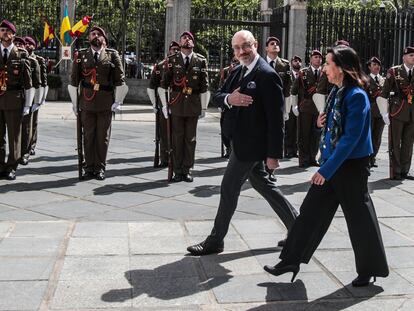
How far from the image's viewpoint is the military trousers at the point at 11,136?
28.0 feet

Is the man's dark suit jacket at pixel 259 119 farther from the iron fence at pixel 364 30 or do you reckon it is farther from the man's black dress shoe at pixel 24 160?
the iron fence at pixel 364 30

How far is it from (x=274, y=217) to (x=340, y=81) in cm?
244

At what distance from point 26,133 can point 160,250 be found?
512 centimetres

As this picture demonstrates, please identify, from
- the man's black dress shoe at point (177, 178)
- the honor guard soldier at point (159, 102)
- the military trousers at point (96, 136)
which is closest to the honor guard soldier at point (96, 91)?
the military trousers at point (96, 136)

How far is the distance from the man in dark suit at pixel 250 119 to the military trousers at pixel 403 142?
14.9 ft

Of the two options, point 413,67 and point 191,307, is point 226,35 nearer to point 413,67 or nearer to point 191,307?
point 413,67

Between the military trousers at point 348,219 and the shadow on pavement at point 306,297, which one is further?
the military trousers at point 348,219

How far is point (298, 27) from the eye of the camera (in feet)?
66.1

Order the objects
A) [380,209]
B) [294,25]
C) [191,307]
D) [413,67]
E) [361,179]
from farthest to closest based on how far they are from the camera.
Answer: [294,25] → [413,67] → [380,209] → [361,179] → [191,307]

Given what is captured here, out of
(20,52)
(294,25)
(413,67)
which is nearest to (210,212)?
(20,52)

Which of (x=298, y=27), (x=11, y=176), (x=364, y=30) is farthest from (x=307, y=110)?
(x=364, y=30)

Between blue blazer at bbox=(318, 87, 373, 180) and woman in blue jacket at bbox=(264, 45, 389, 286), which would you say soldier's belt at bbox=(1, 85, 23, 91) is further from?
blue blazer at bbox=(318, 87, 373, 180)

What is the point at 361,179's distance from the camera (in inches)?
178

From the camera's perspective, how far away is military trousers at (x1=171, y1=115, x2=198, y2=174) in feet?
28.8
